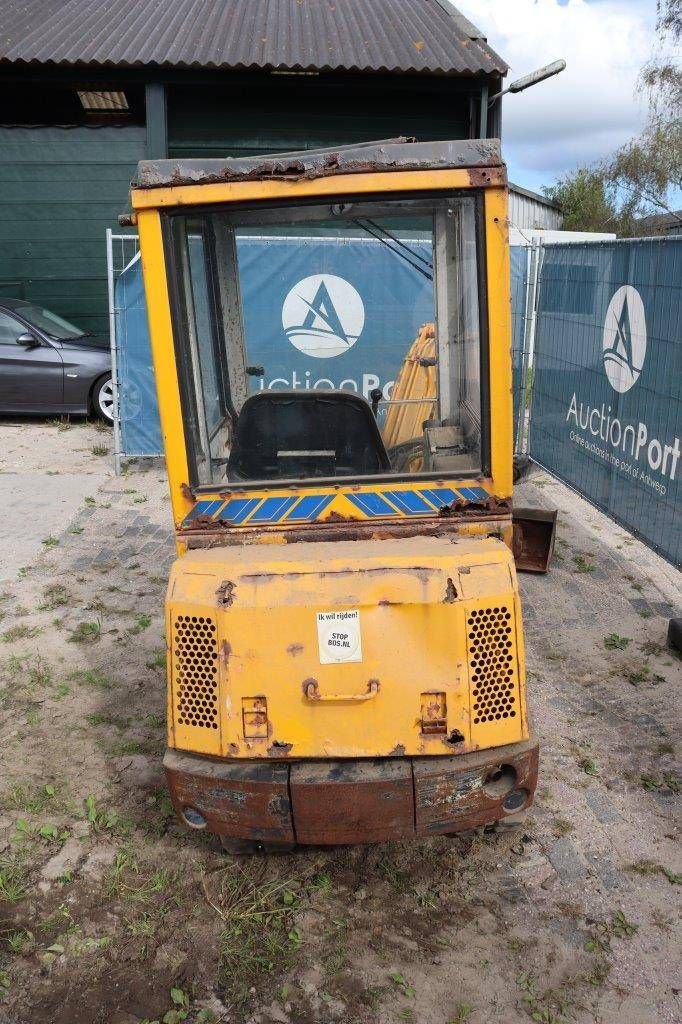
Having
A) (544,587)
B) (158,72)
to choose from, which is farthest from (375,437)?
(158,72)

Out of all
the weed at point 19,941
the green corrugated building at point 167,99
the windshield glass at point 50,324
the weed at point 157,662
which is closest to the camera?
the weed at point 19,941

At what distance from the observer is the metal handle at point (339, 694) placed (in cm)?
301

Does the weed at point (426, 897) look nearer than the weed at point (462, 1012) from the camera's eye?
No

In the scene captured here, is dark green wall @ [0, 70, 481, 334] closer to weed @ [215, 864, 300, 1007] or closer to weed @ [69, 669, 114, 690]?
weed @ [69, 669, 114, 690]

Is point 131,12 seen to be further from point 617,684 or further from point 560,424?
point 617,684

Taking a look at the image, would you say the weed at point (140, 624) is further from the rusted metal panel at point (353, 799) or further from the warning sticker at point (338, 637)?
the warning sticker at point (338, 637)

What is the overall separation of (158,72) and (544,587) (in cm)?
1042

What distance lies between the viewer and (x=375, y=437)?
3684 millimetres

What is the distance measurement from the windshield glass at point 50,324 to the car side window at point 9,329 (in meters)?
0.17

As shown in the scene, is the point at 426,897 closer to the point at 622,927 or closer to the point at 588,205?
the point at 622,927

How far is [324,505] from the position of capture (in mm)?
3512

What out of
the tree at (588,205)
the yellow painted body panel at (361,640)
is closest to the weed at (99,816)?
the yellow painted body panel at (361,640)

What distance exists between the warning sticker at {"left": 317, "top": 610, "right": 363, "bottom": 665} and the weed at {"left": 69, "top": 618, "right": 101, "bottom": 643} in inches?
132

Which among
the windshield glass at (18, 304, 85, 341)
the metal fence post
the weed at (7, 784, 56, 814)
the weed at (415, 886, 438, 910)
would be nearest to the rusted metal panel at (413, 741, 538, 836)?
the weed at (415, 886, 438, 910)
